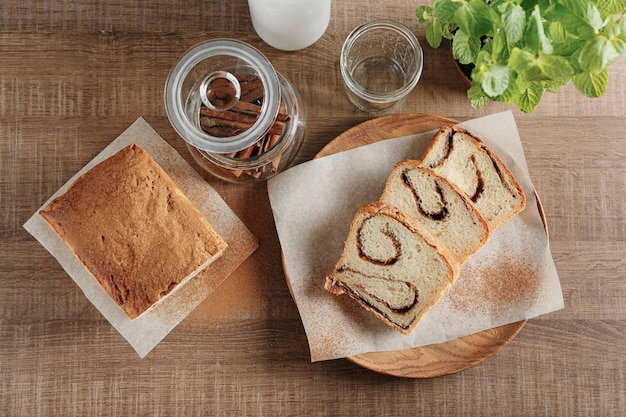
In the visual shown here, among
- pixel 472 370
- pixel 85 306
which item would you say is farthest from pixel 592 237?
pixel 85 306

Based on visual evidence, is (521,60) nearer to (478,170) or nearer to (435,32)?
(435,32)

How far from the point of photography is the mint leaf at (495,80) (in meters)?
1.04

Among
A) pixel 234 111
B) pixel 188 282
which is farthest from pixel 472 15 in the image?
pixel 188 282

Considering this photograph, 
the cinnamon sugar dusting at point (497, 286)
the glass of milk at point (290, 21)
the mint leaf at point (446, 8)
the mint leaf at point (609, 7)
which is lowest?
the cinnamon sugar dusting at point (497, 286)

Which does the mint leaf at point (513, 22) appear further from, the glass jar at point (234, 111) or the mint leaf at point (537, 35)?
the glass jar at point (234, 111)

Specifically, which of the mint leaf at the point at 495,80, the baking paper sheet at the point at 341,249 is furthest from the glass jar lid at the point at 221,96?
Answer: the mint leaf at the point at 495,80

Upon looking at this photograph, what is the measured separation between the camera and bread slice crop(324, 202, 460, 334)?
140cm

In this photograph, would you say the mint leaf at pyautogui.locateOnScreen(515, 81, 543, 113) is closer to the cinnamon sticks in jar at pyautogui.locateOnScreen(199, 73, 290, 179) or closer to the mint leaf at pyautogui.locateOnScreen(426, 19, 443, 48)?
the mint leaf at pyautogui.locateOnScreen(426, 19, 443, 48)

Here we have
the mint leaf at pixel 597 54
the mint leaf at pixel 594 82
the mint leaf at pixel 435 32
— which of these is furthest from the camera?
the mint leaf at pixel 435 32

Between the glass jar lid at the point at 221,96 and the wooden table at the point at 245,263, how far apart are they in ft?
0.61

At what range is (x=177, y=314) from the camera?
150 cm

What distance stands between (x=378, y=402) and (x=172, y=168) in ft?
2.69

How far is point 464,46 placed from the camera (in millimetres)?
1138

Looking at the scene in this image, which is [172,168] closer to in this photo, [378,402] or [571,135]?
[378,402]
